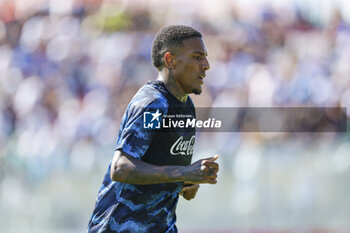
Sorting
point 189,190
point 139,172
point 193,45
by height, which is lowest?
point 139,172

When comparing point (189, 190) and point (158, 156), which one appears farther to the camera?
point (189, 190)

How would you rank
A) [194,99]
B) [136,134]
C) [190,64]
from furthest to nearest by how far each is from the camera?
[194,99] → [190,64] → [136,134]

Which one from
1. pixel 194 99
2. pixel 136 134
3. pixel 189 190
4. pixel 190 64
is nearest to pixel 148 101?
pixel 136 134

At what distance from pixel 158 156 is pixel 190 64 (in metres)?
0.66

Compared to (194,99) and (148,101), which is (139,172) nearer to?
(148,101)

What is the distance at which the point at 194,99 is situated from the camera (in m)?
8.28

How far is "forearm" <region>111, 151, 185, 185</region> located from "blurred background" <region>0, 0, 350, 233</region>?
4517 mm

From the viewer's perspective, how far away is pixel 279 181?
792 centimetres

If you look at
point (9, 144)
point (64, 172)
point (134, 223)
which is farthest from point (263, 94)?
point (134, 223)

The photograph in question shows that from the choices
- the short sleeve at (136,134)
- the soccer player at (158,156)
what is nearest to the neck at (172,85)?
the soccer player at (158,156)

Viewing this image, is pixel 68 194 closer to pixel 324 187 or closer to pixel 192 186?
pixel 324 187

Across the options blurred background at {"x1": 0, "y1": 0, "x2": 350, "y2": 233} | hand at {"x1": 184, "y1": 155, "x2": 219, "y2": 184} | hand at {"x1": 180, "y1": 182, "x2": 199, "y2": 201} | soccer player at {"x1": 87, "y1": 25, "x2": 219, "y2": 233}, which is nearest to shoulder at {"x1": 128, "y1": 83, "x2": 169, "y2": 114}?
soccer player at {"x1": 87, "y1": 25, "x2": 219, "y2": 233}

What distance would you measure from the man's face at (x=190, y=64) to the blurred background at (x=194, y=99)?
4041 mm

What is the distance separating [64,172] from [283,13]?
12.5 ft
